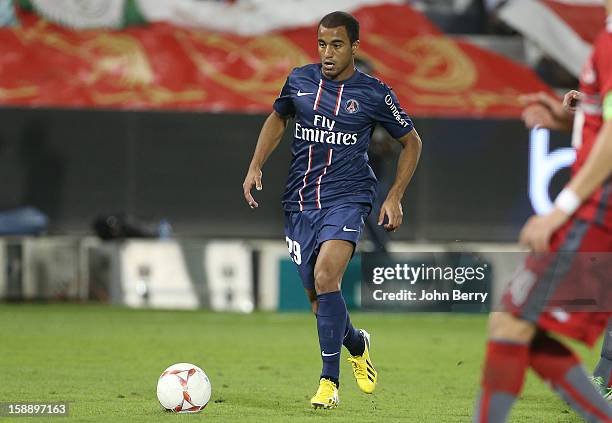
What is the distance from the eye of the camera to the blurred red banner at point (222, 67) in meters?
16.1

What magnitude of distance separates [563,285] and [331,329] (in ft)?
8.68

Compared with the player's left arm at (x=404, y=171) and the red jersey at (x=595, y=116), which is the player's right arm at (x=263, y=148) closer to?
the player's left arm at (x=404, y=171)

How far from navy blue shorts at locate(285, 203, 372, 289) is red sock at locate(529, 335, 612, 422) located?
7.97 feet

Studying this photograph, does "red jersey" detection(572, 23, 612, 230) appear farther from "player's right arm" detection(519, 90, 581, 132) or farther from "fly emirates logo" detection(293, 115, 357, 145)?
"fly emirates logo" detection(293, 115, 357, 145)

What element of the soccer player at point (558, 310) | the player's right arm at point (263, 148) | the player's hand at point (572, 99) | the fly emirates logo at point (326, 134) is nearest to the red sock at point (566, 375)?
the soccer player at point (558, 310)

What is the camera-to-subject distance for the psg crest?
7.16 metres

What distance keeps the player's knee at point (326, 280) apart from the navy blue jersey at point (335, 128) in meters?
0.42

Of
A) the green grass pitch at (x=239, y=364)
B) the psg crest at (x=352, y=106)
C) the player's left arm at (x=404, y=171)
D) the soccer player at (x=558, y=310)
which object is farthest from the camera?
the psg crest at (x=352, y=106)

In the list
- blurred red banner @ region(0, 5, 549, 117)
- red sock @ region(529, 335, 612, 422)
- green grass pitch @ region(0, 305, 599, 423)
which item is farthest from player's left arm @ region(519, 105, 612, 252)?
blurred red banner @ region(0, 5, 549, 117)

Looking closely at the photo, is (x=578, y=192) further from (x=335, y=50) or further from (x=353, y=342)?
(x=353, y=342)

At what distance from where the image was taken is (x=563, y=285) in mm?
4504

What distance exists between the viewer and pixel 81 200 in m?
16.2

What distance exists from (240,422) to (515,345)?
7.10ft

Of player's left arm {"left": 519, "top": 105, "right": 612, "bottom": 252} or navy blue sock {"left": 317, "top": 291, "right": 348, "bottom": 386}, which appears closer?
player's left arm {"left": 519, "top": 105, "right": 612, "bottom": 252}
